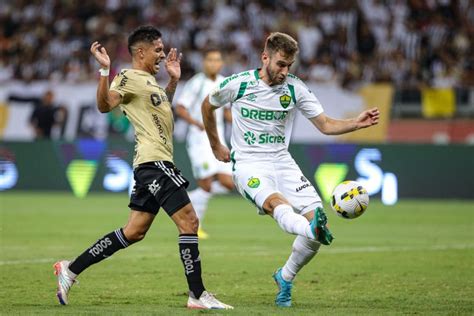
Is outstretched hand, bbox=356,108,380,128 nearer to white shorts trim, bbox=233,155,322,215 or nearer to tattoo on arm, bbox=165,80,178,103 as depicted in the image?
white shorts trim, bbox=233,155,322,215

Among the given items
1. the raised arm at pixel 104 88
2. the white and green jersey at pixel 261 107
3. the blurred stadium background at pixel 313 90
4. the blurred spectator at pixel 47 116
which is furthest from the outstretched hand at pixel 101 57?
the blurred spectator at pixel 47 116

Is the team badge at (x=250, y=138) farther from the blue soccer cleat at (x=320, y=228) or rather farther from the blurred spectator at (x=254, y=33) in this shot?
the blurred spectator at (x=254, y=33)

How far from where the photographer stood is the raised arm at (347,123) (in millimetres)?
8617

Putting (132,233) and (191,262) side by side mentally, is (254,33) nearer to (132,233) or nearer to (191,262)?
(132,233)

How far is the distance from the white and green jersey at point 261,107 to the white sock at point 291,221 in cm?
75

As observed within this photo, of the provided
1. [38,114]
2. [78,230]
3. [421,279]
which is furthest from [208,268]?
[38,114]

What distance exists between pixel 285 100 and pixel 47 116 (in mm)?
17259

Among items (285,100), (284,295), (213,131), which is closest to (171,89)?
(213,131)

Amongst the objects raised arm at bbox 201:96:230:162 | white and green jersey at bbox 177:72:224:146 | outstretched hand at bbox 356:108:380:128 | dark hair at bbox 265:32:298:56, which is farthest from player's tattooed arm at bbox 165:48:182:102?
white and green jersey at bbox 177:72:224:146

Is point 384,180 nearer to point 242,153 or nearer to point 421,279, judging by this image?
point 421,279

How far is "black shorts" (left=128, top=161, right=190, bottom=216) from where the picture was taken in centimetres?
838

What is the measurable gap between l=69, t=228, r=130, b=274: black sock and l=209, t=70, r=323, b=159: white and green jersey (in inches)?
51.0

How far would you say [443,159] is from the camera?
72.2 ft

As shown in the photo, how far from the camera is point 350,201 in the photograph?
842 centimetres
